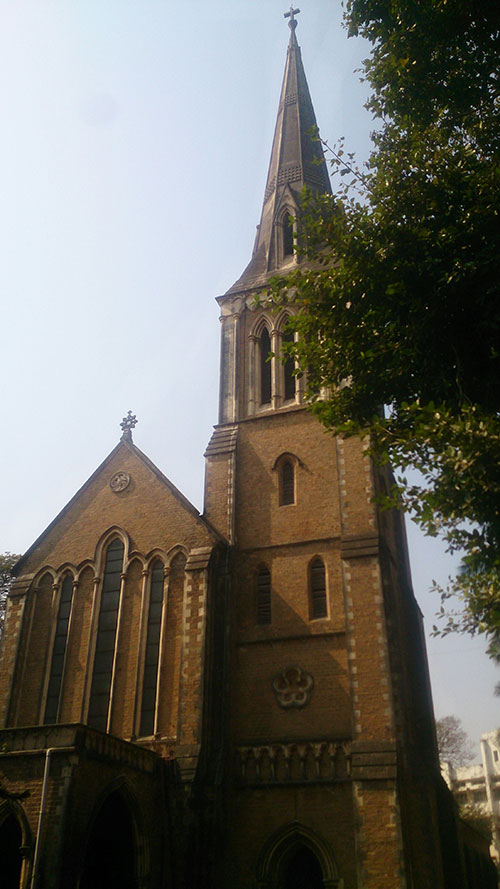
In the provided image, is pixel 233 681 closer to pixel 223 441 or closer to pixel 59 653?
pixel 59 653

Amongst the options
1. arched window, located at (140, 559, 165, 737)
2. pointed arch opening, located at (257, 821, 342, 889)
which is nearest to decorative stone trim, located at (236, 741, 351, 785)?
pointed arch opening, located at (257, 821, 342, 889)

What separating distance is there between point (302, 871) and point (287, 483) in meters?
10.5

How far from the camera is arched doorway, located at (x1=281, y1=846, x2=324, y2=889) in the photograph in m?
17.9

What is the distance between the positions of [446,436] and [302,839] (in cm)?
1175

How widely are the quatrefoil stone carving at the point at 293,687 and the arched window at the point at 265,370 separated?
9295 millimetres

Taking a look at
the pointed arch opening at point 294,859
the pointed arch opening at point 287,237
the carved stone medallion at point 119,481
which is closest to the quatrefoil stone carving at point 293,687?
the pointed arch opening at point 294,859

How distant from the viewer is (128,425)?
998 inches

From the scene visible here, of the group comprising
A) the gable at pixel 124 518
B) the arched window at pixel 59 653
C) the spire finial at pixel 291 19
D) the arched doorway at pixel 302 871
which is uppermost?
the spire finial at pixel 291 19

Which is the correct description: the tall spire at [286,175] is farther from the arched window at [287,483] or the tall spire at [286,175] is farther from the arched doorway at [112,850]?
the arched doorway at [112,850]

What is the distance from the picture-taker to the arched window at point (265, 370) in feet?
84.1

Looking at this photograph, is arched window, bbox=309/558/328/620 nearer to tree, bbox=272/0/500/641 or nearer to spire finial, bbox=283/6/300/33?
tree, bbox=272/0/500/641

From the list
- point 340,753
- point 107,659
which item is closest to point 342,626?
point 340,753

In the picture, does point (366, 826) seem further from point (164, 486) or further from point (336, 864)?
point (164, 486)

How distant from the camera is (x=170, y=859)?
57.5ft
